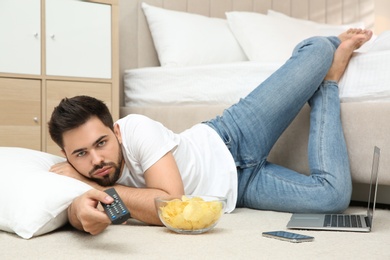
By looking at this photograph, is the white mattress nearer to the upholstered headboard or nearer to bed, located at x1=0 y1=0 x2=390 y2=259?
bed, located at x1=0 y1=0 x2=390 y2=259

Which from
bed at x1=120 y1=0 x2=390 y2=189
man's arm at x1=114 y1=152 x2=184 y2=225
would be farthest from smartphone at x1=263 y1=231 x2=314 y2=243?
bed at x1=120 y1=0 x2=390 y2=189

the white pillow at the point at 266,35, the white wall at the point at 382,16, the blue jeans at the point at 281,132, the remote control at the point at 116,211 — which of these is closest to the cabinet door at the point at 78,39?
the white pillow at the point at 266,35

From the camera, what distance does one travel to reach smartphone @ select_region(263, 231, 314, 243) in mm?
1605

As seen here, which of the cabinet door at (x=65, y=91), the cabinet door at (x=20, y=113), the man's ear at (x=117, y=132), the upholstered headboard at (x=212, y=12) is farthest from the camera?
the upholstered headboard at (x=212, y=12)

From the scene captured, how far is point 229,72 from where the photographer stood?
111 inches

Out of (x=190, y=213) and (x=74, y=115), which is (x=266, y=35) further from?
(x=190, y=213)

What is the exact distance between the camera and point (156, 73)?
3133mm

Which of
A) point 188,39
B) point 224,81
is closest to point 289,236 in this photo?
point 224,81

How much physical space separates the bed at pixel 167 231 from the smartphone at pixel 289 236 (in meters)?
0.03

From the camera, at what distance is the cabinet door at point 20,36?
2693 millimetres

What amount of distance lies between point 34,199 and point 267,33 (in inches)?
81.0

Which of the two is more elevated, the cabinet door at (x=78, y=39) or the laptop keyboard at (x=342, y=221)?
the cabinet door at (x=78, y=39)

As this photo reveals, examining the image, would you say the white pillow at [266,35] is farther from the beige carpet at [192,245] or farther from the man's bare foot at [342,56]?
the beige carpet at [192,245]

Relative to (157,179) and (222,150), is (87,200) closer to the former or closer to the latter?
(157,179)
